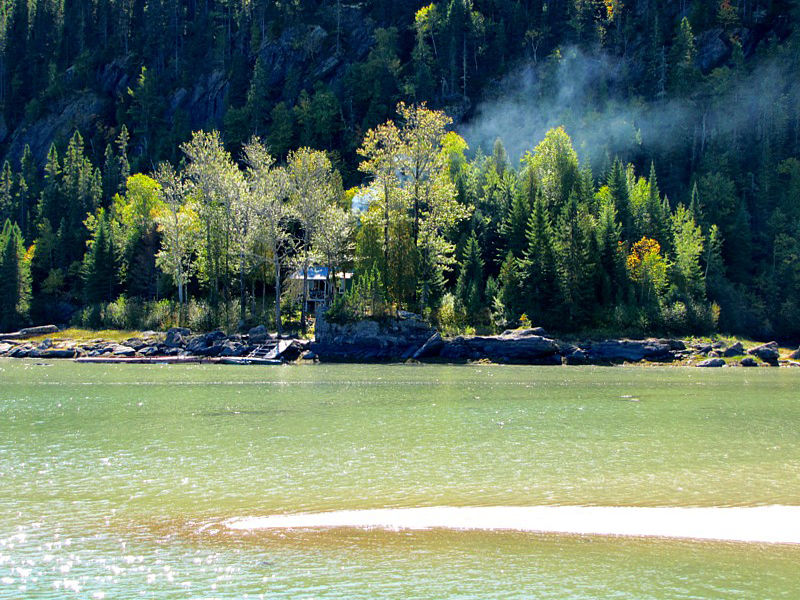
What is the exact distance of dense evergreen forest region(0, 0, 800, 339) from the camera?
207 ft

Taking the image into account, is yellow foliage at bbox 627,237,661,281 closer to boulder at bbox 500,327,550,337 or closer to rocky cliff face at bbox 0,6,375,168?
boulder at bbox 500,327,550,337

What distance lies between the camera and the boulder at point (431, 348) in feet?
185

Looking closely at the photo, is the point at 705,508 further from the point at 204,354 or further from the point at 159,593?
the point at 204,354

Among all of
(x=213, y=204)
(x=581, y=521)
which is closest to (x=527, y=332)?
(x=213, y=204)

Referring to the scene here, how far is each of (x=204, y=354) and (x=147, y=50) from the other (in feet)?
327

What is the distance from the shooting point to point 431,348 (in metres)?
56.3

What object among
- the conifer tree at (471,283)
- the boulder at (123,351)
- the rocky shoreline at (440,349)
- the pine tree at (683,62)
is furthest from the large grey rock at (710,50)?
the boulder at (123,351)

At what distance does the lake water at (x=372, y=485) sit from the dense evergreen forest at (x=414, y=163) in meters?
29.9

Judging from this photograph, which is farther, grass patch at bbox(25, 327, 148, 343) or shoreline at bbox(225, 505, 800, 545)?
grass patch at bbox(25, 327, 148, 343)

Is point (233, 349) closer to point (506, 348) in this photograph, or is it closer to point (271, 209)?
point (271, 209)

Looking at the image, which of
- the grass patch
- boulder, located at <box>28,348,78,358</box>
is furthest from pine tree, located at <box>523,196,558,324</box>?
boulder, located at <box>28,348,78,358</box>

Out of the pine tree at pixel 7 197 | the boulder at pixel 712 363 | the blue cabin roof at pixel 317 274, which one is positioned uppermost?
the pine tree at pixel 7 197

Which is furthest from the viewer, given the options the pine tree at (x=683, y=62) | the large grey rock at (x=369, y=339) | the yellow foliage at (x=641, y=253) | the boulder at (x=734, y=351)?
the pine tree at (x=683, y=62)

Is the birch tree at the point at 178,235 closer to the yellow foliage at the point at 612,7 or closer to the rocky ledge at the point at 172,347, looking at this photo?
the rocky ledge at the point at 172,347
